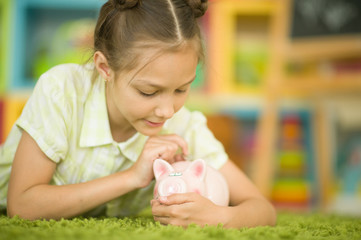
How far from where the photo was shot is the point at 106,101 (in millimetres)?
1093

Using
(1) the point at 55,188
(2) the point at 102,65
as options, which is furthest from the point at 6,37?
(1) the point at 55,188

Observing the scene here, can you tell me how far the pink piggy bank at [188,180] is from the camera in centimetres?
86

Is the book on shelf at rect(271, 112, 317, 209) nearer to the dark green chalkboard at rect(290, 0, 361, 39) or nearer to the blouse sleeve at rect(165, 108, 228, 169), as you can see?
the dark green chalkboard at rect(290, 0, 361, 39)

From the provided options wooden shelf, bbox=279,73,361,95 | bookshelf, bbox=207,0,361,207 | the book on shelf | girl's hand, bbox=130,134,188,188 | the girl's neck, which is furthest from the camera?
the book on shelf

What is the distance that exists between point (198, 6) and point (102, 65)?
9.9 inches

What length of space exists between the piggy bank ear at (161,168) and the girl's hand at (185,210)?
64mm

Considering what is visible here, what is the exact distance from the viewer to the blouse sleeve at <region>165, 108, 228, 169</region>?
3.74ft

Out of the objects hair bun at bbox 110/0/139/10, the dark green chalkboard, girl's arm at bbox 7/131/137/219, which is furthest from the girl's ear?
the dark green chalkboard

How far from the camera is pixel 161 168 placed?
2.98 ft

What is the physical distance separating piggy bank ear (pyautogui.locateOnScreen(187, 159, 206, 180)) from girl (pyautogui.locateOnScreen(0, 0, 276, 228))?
0.06 meters

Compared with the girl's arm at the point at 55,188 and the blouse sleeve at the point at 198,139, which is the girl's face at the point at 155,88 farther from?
the blouse sleeve at the point at 198,139

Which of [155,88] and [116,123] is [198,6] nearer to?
[155,88]

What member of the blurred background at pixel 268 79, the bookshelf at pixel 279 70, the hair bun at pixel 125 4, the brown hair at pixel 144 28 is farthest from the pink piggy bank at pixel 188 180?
the blurred background at pixel 268 79

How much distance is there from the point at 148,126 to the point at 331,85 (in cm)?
134
